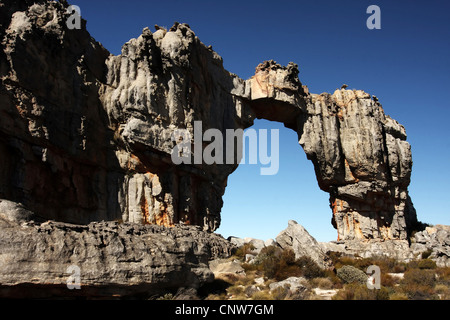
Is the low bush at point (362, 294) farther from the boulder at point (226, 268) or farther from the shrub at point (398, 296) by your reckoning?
the boulder at point (226, 268)

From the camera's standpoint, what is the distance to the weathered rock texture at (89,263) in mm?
11148

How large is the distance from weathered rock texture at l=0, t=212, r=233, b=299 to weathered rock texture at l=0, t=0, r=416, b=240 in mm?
9541

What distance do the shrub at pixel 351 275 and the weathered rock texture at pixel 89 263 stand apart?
6.81 metres

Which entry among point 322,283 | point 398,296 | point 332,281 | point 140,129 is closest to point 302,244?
point 332,281

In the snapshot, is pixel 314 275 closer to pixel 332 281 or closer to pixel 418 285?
pixel 332 281

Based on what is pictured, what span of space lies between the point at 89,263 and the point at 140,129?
44.3ft

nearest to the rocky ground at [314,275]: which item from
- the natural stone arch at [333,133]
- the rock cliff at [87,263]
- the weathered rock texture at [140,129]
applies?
the rock cliff at [87,263]

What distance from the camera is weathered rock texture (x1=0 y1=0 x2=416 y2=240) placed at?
2170 cm

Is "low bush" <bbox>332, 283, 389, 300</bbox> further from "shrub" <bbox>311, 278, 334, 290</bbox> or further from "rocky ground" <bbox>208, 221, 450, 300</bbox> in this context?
"shrub" <bbox>311, 278, 334, 290</bbox>

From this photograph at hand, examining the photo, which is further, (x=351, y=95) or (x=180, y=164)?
(x=351, y=95)
